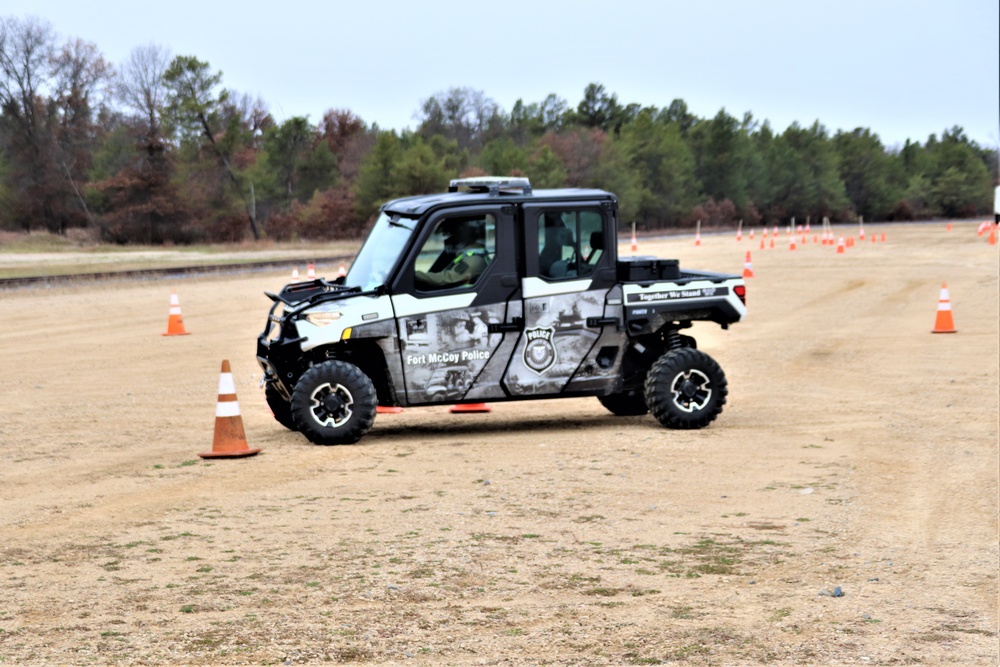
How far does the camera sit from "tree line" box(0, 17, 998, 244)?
74.4 m

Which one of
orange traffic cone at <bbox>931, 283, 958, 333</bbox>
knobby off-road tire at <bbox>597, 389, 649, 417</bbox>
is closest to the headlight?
knobby off-road tire at <bbox>597, 389, 649, 417</bbox>

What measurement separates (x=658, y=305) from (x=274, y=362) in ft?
11.7

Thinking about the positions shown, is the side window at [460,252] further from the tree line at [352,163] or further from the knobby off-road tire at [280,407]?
the tree line at [352,163]

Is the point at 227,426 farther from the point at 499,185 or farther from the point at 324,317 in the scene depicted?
the point at 499,185

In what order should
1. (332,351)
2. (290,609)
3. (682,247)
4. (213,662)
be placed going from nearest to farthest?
(213,662)
(290,609)
(332,351)
(682,247)

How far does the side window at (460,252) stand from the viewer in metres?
12.1

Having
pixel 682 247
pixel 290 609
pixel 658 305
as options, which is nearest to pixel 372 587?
pixel 290 609

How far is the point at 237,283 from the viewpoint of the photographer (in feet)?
124

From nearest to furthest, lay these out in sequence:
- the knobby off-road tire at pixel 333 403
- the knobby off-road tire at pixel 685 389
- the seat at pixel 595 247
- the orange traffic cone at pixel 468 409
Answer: the knobby off-road tire at pixel 333 403 → the seat at pixel 595 247 → the knobby off-road tire at pixel 685 389 → the orange traffic cone at pixel 468 409

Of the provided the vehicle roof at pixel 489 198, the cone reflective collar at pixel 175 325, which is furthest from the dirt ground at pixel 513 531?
the cone reflective collar at pixel 175 325

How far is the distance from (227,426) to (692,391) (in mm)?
4303

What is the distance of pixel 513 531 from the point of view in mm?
8789

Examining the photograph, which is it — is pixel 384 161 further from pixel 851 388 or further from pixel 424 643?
pixel 424 643

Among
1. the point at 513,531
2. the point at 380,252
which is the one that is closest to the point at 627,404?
the point at 380,252
